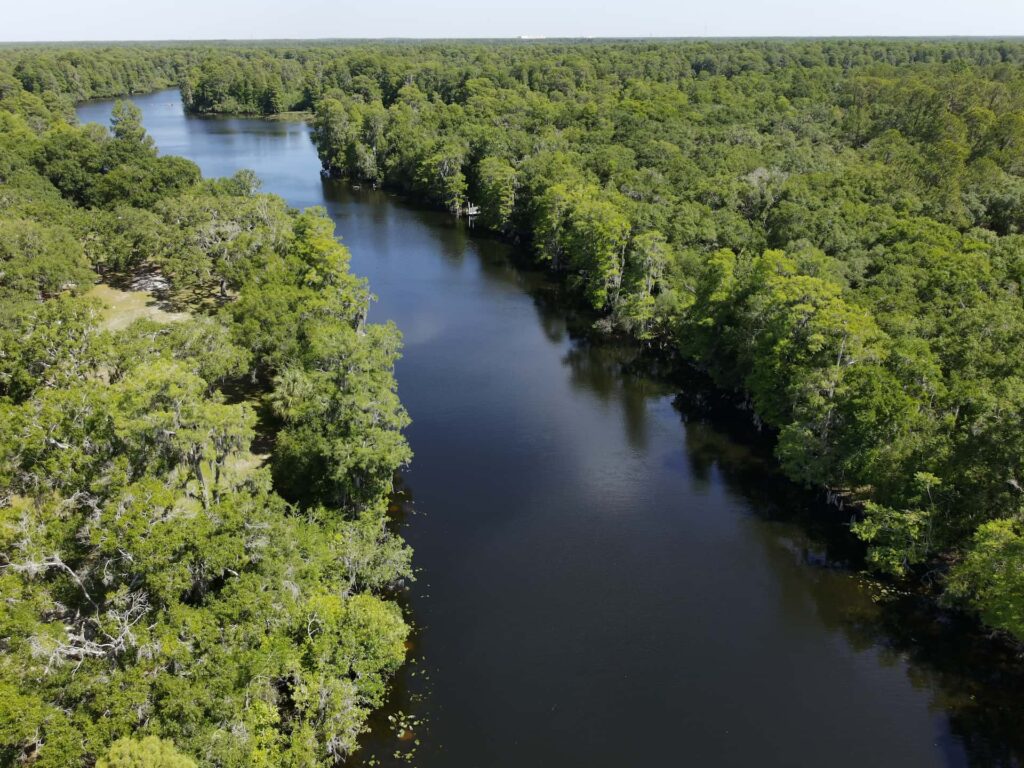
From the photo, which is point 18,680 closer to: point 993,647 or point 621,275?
point 993,647

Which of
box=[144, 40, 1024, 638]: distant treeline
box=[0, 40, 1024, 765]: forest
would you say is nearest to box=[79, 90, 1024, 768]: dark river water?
box=[0, 40, 1024, 765]: forest

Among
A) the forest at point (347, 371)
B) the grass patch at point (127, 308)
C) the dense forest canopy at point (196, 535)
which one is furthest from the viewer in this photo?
the grass patch at point (127, 308)

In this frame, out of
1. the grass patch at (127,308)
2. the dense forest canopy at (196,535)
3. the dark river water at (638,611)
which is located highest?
the dense forest canopy at (196,535)

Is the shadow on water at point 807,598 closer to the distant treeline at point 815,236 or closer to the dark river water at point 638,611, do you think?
the dark river water at point 638,611

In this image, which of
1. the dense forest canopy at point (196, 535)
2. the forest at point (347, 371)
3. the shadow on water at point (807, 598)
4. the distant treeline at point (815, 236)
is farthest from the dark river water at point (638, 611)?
the dense forest canopy at point (196, 535)

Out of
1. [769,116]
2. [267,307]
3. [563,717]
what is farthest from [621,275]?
[769,116]

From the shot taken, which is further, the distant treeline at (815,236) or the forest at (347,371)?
the distant treeline at (815,236)

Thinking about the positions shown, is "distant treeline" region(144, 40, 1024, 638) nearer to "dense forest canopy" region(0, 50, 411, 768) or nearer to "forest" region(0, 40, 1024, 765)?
"forest" region(0, 40, 1024, 765)
